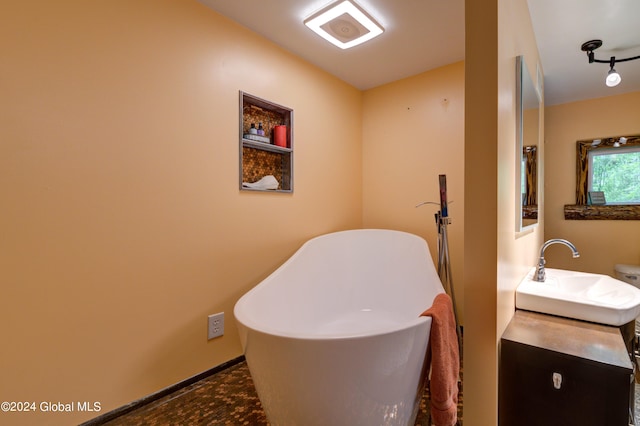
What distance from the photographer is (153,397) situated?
1.55 metres

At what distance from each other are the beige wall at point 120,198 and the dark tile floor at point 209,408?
0.09 meters

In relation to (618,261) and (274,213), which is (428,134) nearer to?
(274,213)

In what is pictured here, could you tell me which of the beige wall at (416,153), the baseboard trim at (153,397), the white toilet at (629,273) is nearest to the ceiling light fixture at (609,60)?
the beige wall at (416,153)

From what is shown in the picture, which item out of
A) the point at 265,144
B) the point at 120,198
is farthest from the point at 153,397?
the point at 265,144

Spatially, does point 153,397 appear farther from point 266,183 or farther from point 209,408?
point 266,183

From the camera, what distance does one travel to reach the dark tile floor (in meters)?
1.42

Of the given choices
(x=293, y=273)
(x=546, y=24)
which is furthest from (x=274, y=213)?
(x=546, y=24)

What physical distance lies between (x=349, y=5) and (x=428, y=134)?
1.28 metres

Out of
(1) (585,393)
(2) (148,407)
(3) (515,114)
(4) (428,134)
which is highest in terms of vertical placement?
(4) (428,134)

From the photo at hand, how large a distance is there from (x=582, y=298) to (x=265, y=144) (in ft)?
6.29

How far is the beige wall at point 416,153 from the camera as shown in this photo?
2453 millimetres

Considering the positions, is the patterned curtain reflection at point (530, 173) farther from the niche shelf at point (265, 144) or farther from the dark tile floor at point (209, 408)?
the niche shelf at point (265, 144)

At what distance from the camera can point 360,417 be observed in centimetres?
102

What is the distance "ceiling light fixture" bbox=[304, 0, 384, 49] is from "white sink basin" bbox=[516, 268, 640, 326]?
1.75 metres
